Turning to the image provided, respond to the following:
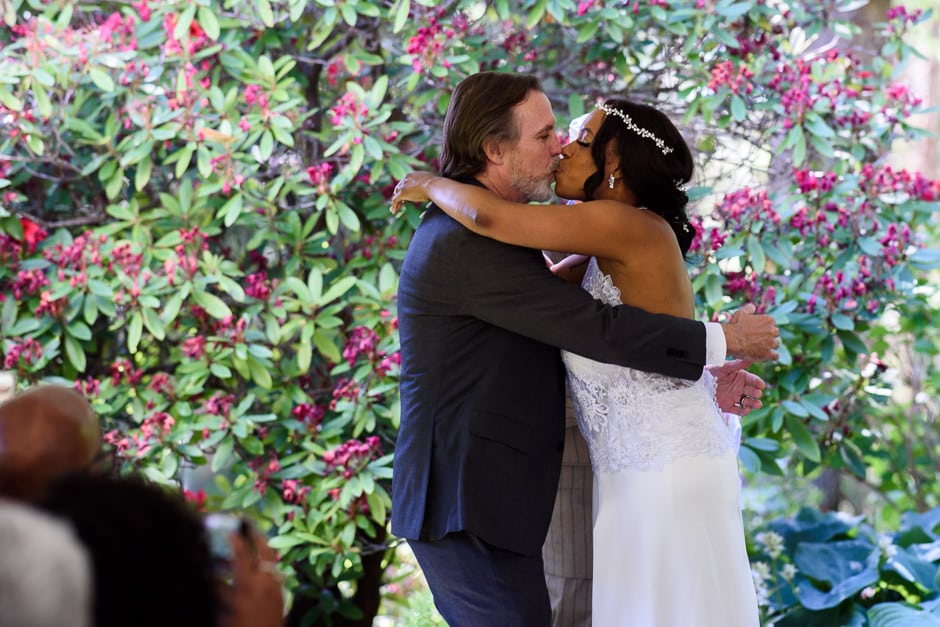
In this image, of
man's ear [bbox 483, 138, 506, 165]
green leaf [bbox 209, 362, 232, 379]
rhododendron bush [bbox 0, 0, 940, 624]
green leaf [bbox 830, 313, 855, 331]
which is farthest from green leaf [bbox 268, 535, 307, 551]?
green leaf [bbox 830, 313, 855, 331]

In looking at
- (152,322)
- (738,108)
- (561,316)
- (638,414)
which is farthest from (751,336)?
(152,322)

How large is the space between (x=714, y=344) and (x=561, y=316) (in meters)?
0.36

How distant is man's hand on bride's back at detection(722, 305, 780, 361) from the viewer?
7.80ft

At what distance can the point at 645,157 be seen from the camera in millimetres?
2488

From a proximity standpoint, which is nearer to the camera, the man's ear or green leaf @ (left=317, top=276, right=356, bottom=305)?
the man's ear

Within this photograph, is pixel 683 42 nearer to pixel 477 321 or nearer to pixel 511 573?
pixel 477 321

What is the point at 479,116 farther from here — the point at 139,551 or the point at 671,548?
the point at 139,551

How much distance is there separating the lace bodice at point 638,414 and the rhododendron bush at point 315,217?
3.02ft

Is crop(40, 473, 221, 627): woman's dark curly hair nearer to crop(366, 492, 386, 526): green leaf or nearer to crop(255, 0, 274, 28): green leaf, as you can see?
crop(366, 492, 386, 526): green leaf

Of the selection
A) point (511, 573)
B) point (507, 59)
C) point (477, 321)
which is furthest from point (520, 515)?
point (507, 59)

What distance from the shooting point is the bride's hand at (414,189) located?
249 cm

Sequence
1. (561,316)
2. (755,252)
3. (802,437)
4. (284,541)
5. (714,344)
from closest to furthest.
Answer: (561,316) → (714,344) → (284,541) → (755,252) → (802,437)

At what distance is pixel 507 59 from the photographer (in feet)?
12.0

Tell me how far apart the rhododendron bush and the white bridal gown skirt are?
3.01ft
